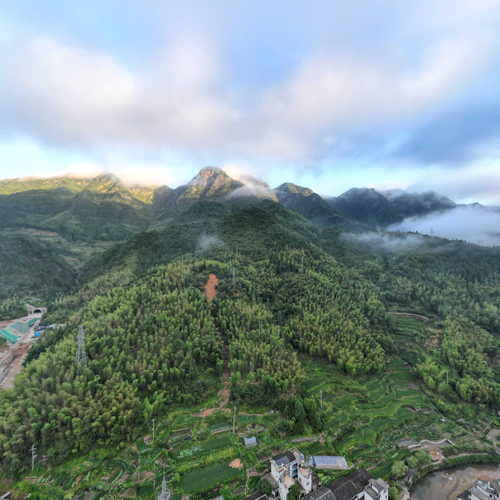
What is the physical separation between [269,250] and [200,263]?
26023 millimetres

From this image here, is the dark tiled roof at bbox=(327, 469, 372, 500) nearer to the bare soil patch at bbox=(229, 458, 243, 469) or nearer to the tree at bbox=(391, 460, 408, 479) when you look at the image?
the tree at bbox=(391, 460, 408, 479)

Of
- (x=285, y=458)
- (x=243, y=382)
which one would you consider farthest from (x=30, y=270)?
(x=285, y=458)

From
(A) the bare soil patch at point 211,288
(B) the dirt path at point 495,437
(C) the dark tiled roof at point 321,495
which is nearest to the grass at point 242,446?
(B) the dirt path at point 495,437

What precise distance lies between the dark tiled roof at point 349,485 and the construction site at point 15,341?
50.4 meters

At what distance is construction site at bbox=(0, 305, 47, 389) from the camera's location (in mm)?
52806

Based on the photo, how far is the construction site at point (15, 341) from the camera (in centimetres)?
5281

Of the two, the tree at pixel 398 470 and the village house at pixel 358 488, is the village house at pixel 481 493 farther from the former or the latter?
the village house at pixel 358 488

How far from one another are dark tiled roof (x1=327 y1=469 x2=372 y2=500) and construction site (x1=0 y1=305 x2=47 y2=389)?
50.4 meters

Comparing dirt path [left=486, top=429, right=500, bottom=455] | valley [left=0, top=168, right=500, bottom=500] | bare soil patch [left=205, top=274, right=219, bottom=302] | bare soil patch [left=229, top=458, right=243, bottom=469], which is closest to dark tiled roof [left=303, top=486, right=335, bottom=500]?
valley [left=0, top=168, right=500, bottom=500]

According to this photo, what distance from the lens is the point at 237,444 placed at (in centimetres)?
3516

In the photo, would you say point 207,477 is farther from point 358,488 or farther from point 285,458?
point 358,488

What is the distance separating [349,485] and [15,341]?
72.9 meters

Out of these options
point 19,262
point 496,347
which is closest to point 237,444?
point 496,347

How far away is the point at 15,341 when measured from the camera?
6481 centimetres
